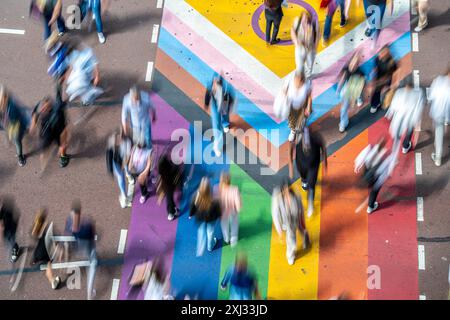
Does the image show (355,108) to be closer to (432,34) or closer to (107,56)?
(432,34)

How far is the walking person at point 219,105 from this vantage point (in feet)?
41.9

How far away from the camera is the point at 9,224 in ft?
39.3

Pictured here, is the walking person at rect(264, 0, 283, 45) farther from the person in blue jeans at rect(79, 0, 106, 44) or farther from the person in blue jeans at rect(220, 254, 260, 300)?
the person in blue jeans at rect(220, 254, 260, 300)

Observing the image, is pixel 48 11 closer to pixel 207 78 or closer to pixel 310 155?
pixel 207 78

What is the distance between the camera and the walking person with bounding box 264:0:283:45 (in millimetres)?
13883

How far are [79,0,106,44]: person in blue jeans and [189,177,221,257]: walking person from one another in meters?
4.68

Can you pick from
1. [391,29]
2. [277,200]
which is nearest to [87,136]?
[277,200]

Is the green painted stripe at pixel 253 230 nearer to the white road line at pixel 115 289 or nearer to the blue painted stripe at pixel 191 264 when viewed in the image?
the blue painted stripe at pixel 191 264

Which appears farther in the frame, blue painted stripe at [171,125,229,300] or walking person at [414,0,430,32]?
walking person at [414,0,430,32]

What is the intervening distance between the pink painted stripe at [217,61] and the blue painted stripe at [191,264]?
6.34ft

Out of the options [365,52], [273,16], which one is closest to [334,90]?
[365,52]

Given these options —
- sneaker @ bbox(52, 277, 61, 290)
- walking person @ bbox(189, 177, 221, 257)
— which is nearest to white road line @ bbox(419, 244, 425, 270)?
walking person @ bbox(189, 177, 221, 257)
